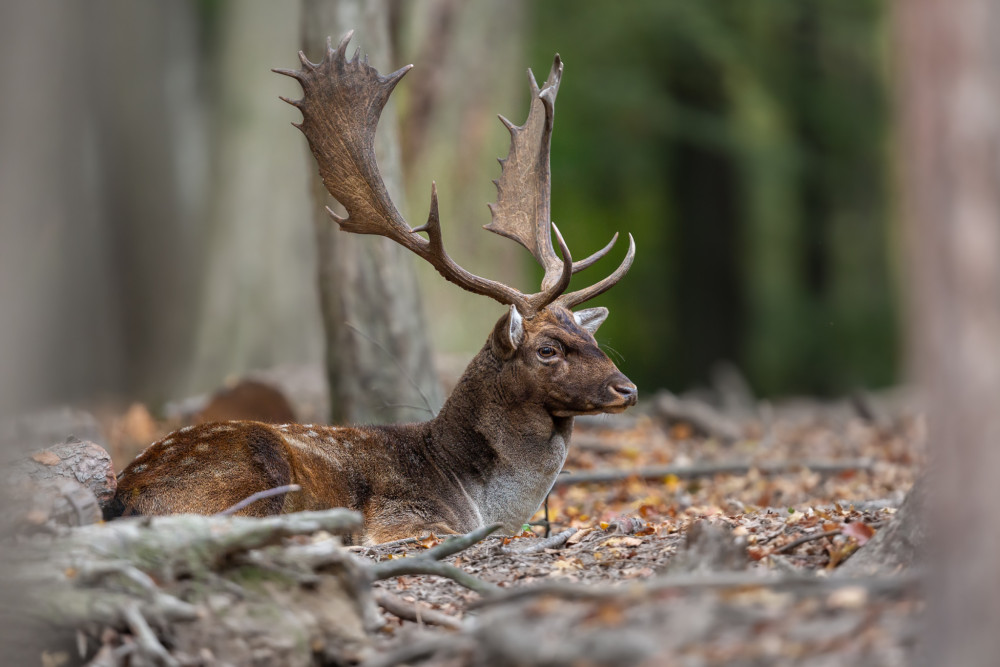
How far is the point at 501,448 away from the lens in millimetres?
6699

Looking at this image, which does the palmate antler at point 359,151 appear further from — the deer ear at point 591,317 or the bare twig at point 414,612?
the bare twig at point 414,612

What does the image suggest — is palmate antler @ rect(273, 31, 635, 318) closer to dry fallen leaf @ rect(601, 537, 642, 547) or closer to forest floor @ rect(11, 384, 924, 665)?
forest floor @ rect(11, 384, 924, 665)

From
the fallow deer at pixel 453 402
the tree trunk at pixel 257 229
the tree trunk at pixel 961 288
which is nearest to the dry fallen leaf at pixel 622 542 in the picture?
the fallow deer at pixel 453 402

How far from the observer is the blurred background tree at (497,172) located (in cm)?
1312

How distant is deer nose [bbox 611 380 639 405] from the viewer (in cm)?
639

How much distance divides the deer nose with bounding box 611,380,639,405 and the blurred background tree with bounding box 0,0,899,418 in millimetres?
5034

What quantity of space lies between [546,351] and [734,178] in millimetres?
16969

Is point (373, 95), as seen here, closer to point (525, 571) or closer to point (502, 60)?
point (525, 571)

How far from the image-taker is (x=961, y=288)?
9.73ft

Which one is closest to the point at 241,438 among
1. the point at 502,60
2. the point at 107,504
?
the point at 107,504

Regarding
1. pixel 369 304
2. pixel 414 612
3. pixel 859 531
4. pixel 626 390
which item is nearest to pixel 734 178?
pixel 369 304

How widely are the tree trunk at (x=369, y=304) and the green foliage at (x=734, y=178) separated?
1349 centimetres

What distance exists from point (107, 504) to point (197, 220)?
1616 cm

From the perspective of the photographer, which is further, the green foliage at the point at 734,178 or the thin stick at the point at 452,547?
the green foliage at the point at 734,178
